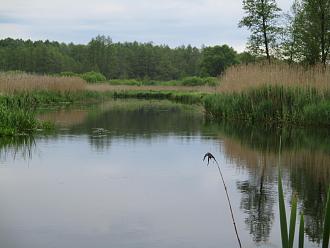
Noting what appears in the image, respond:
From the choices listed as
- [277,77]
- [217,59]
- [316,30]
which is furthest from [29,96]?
[217,59]

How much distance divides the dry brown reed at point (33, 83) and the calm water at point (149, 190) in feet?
32.4

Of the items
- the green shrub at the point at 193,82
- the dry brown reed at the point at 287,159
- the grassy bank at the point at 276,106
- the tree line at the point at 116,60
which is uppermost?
the tree line at the point at 116,60

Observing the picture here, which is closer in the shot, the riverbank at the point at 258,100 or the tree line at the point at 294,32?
the riverbank at the point at 258,100

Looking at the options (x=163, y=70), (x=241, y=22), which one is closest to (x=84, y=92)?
(x=241, y=22)

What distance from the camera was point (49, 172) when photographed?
30.9 ft

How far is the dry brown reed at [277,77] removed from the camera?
1869 centimetres

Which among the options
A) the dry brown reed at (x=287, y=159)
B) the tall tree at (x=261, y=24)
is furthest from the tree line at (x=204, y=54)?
the dry brown reed at (x=287, y=159)

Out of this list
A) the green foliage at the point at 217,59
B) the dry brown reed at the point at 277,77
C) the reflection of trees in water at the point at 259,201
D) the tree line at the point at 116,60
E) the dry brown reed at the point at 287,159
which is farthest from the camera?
the tree line at the point at 116,60

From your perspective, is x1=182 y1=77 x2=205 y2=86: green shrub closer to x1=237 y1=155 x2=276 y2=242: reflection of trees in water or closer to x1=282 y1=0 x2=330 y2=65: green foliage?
x1=282 y1=0 x2=330 y2=65: green foliage

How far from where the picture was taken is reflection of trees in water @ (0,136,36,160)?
11.1 metres

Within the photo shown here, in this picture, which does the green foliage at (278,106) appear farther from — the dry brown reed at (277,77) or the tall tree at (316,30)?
the tall tree at (316,30)

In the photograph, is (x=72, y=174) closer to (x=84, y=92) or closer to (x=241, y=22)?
(x=241, y=22)

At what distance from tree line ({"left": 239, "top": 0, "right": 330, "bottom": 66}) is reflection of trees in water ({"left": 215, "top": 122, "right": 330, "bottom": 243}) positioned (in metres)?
9.45

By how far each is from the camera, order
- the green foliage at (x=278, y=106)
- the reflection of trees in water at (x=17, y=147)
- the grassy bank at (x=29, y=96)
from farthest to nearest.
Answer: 1. the green foliage at (x=278, y=106)
2. the grassy bank at (x=29, y=96)
3. the reflection of trees in water at (x=17, y=147)
